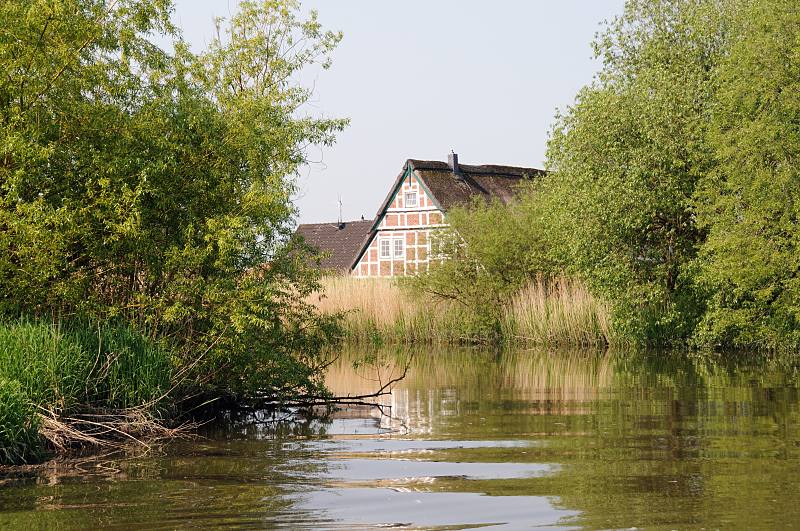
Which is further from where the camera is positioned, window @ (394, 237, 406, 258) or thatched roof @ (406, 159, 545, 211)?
window @ (394, 237, 406, 258)

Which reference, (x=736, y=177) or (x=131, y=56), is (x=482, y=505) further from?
(x=736, y=177)

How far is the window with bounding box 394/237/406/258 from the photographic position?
62938mm

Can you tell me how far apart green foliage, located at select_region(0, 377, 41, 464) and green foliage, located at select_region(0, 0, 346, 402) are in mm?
1887

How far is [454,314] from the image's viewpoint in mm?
40219

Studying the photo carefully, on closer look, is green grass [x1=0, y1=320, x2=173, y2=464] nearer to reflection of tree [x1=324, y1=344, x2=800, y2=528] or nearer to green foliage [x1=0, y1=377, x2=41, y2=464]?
green foliage [x1=0, y1=377, x2=41, y2=464]

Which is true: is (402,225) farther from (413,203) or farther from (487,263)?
(487,263)

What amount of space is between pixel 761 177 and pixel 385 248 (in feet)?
120

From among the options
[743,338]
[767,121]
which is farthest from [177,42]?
[743,338]

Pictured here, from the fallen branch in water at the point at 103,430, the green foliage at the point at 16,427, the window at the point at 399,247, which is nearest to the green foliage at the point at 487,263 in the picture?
the window at the point at 399,247

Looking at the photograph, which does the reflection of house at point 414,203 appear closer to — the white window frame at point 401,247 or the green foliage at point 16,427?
the white window frame at point 401,247

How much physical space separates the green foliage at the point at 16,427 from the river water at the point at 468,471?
344mm

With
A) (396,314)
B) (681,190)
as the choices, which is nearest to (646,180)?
(681,190)

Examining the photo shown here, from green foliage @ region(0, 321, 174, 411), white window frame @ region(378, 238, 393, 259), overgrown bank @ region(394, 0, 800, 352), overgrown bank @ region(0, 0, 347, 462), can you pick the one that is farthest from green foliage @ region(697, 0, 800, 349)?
white window frame @ region(378, 238, 393, 259)

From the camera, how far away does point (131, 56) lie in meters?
17.0
